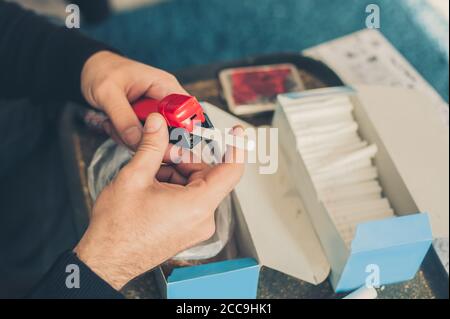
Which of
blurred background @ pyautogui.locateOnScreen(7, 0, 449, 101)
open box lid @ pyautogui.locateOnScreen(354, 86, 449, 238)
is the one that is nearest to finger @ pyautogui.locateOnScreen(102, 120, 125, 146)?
open box lid @ pyautogui.locateOnScreen(354, 86, 449, 238)

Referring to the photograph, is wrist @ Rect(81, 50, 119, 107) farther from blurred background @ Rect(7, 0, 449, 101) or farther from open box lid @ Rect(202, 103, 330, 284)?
blurred background @ Rect(7, 0, 449, 101)

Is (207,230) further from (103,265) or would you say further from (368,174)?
(368,174)

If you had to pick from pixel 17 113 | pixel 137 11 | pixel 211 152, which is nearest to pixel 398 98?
pixel 211 152

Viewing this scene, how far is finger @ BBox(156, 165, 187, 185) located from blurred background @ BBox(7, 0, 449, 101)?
80 cm

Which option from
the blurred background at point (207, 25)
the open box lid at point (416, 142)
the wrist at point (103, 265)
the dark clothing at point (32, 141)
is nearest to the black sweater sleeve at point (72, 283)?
the wrist at point (103, 265)

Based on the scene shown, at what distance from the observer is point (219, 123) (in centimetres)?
61

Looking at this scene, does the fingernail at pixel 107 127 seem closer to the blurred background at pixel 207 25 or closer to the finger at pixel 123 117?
the finger at pixel 123 117

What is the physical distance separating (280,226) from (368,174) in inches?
5.3

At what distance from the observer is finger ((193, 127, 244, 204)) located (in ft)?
1.51

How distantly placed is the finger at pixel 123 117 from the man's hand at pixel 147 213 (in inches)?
2.9

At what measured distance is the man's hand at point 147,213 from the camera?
43 cm

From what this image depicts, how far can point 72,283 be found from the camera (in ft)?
1.49

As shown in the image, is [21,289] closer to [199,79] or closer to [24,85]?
[24,85]
